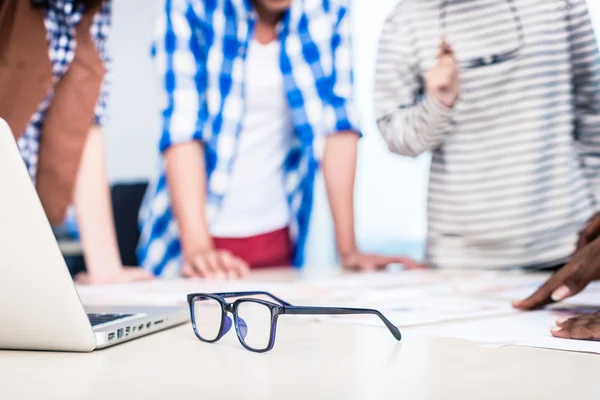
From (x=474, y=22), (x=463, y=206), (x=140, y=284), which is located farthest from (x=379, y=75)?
(x=140, y=284)

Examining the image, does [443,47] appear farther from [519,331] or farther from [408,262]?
[519,331]

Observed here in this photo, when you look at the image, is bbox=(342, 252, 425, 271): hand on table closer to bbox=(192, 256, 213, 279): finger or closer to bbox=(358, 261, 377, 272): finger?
bbox=(358, 261, 377, 272): finger

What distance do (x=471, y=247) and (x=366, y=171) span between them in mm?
1771

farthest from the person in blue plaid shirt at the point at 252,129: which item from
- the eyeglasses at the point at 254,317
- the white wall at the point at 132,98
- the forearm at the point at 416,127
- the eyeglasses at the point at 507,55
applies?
the white wall at the point at 132,98

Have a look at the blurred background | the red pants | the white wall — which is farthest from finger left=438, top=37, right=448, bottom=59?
the white wall

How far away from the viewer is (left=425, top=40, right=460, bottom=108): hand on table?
118 centimetres

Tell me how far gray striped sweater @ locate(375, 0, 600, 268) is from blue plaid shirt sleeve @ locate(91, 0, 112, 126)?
57 cm

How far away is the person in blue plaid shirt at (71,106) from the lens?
1.12 m

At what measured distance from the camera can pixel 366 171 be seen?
10.3 feet

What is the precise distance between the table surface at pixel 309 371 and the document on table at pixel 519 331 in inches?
0.7

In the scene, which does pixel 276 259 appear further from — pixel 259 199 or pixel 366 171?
pixel 366 171

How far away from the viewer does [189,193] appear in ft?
4.77

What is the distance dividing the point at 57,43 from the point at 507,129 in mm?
859

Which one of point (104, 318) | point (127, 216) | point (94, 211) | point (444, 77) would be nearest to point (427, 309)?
point (104, 318)
